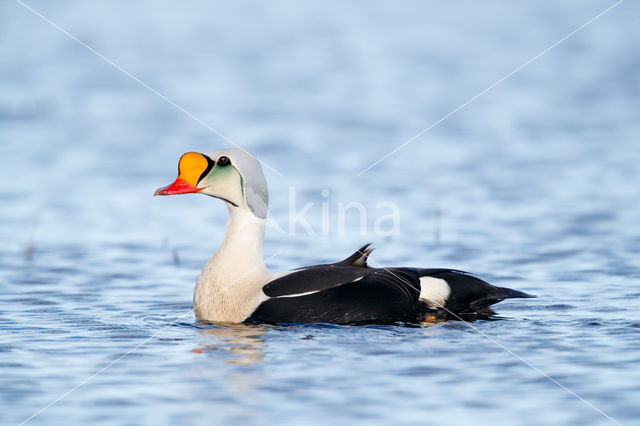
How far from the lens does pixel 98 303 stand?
934cm

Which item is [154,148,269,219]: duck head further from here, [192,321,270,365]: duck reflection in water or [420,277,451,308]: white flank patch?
[420,277,451,308]: white flank patch

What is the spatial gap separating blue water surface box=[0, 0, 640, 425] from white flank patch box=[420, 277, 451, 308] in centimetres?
31

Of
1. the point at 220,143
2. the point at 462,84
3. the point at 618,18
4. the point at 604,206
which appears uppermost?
the point at 618,18

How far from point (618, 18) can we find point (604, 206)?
43.2ft

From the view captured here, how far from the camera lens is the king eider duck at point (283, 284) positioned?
831 centimetres

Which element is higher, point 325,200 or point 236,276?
point 325,200

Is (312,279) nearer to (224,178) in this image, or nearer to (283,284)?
(283,284)

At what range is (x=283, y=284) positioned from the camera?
8.44 metres

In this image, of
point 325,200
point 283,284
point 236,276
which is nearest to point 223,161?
point 236,276

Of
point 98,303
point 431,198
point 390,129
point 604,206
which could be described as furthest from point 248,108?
point 98,303

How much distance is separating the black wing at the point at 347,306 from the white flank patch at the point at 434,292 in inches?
6.3

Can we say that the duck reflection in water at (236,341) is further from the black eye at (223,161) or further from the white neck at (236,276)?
the black eye at (223,161)

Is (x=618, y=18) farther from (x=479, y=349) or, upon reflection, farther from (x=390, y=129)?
(x=479, y=349)

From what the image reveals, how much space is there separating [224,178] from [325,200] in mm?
4400
